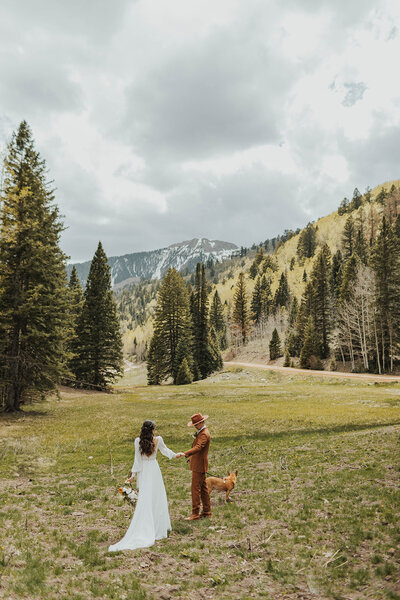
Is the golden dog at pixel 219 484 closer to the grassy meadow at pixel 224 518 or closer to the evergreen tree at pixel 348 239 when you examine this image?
the grassy meadow at pixel 224 518

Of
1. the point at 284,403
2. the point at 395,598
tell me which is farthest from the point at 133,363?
the point at 395,598

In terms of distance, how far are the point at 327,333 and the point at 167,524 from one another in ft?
224

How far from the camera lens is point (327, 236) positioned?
166m

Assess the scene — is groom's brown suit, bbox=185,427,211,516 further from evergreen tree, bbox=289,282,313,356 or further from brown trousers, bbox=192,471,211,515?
evergreen tree, bbox=289,282,313,356

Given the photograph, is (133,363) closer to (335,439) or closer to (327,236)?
(327,236)

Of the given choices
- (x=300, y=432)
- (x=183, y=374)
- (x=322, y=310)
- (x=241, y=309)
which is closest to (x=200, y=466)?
(x=300, y=432)

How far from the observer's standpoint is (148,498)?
26.0ft

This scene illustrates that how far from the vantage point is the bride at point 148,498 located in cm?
775

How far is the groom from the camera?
29.3 feet

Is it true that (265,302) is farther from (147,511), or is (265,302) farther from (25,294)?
(147,511)

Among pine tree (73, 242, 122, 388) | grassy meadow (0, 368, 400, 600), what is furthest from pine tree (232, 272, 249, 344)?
grassy meadow (0, 368, 400, 600)

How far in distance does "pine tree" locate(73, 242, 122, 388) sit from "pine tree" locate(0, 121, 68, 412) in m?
18.7

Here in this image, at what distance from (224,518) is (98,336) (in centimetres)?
4111

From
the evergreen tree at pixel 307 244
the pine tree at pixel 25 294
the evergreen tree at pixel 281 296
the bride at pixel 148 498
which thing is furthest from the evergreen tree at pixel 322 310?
the evergreen tree at pixel 307 244
